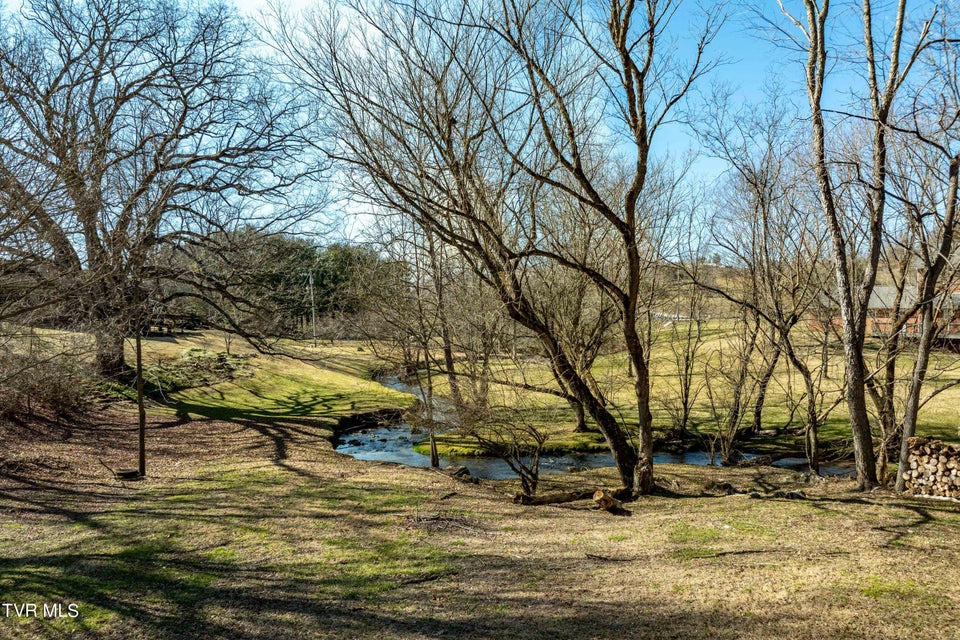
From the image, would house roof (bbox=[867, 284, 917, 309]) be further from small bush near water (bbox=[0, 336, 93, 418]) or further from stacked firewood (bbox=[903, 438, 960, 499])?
small bush near water (bbox=[0, 336, 93, 418])

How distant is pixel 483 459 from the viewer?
14.2 meters

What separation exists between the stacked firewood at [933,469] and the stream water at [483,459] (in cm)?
397

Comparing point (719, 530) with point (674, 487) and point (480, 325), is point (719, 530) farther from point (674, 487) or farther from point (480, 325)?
point (480, 325)

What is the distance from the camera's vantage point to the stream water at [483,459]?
12789 mm

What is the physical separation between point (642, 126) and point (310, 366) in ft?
71.4

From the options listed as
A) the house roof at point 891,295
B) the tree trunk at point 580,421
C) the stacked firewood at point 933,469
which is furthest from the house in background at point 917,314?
the tree trunk at point 580,421

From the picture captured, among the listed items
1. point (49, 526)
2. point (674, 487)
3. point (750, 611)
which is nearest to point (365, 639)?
point (750, 611)

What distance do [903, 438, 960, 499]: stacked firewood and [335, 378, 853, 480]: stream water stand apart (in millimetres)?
3972

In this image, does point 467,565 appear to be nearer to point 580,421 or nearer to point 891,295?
point 580,421

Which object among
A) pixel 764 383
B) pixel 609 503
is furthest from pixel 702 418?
pixel 609 503

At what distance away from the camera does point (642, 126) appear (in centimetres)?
733

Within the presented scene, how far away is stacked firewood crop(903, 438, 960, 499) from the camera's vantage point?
7375 millimetres

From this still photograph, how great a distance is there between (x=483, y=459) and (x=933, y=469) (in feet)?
28.7

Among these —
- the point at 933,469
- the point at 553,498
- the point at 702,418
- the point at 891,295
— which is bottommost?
the point at 702,418
